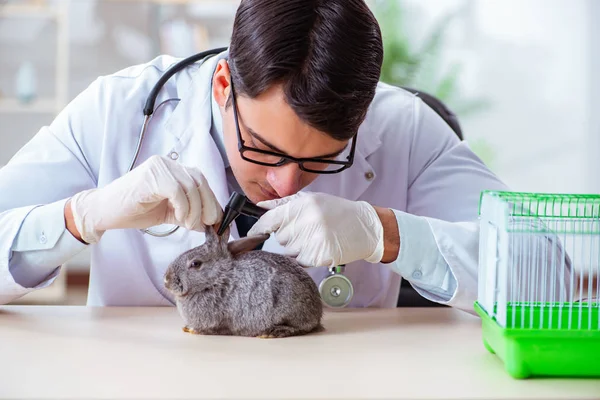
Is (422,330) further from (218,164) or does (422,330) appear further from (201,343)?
(218,164)

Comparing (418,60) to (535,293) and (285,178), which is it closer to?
(285,178)

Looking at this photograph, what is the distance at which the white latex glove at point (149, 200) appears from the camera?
1.53 metres

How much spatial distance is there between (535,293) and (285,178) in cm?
62

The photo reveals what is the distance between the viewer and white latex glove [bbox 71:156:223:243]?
5.00 feet

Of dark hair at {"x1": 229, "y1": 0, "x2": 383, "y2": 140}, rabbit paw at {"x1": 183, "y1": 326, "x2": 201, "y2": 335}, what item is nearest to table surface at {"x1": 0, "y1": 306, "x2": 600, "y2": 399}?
rabbit paw at {"x1": 183, "y1": 326, "x2": 201, "y2": 335}

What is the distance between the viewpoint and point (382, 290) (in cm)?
204

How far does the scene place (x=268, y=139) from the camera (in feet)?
5.11

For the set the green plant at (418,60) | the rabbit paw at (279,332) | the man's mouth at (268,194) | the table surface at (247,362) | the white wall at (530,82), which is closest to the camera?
the table surface at (247,362)

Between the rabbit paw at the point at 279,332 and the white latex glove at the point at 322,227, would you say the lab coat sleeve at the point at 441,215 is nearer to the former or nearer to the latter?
the white latex glove at the point at 322,227

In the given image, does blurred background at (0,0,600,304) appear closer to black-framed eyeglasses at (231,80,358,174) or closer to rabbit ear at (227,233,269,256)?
black-framed eyeglasses at (231,80,358,174)

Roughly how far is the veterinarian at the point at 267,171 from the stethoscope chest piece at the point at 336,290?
13 cm

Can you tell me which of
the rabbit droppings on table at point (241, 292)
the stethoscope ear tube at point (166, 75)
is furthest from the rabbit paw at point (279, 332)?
the stethoscope ear tube at point (166, 75)

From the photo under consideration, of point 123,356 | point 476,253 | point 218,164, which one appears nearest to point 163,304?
point 218,164

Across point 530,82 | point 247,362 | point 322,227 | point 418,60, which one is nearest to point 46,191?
point 322,227
